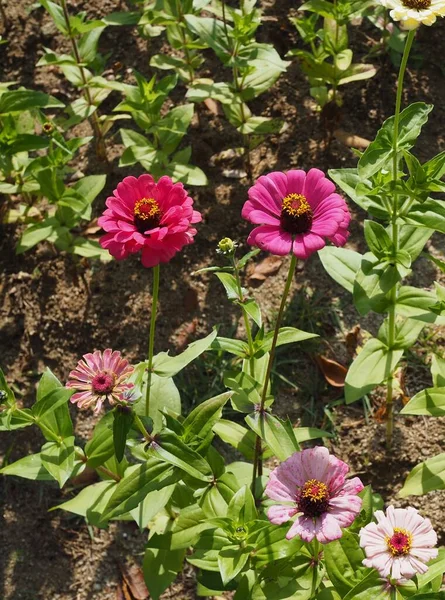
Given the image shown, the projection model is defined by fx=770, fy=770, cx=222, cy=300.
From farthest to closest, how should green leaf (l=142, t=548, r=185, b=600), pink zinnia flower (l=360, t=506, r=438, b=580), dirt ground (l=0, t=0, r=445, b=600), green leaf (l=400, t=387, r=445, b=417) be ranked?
dirt ground (l=0, t=0, r=445, b=600)
green leaf (l=142, t=548, r=185, b=600)
green leaf (l=400, t=387, r=445, b=417)
pink zinnia flower (l=360, t=506, r=438, b=580)

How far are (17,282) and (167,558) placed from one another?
1.90m

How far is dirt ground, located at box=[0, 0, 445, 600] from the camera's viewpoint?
3727 mm

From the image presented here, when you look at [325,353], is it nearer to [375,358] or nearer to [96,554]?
[375,358]

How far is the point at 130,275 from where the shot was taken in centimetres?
439

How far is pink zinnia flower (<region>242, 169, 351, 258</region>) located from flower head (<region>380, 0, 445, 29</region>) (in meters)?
0.56

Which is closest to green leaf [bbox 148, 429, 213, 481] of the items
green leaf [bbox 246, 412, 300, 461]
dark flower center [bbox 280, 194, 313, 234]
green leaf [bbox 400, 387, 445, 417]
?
green leaf [bbox 246, 412, 300, 461]

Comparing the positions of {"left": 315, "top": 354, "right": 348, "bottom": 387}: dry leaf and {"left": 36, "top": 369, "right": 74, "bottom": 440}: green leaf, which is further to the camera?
{"left": 315, "top": 354, "right": 348, "bottom": 387}: dry leaf

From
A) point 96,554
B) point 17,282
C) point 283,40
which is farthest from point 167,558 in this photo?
point 283,40

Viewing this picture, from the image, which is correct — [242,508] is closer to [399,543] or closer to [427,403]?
[399,543]

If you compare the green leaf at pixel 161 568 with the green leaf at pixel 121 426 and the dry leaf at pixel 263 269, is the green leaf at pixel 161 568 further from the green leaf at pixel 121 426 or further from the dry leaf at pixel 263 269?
the dry leaf at pixel 263 269

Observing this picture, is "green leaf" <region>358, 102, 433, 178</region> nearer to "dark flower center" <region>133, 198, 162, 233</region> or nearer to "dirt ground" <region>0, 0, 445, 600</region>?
"dark flower center" <region>133, 198, 162, 233</region>

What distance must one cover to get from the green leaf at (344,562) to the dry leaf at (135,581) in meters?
1.25

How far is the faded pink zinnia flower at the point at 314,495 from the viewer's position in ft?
7.78

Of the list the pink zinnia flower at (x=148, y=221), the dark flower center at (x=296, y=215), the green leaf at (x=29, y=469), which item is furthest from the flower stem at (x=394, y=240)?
the green leaf at (x=29, y=469)
